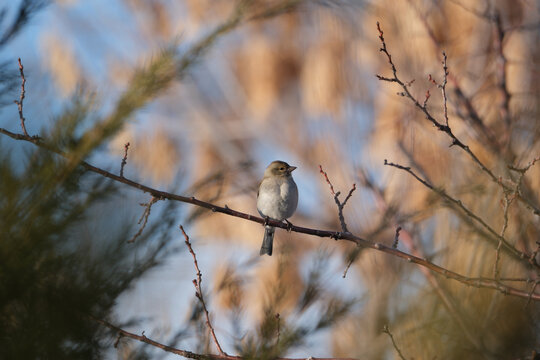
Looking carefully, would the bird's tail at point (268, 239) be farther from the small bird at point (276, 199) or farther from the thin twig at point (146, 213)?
the thin twig at point (146, 213)

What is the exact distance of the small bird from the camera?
3258 millimetres

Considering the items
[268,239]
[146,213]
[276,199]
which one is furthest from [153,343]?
[268,239]

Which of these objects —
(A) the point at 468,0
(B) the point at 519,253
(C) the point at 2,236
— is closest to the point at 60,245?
(C) the point at 2,236

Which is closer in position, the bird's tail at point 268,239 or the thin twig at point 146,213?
the thin twig at point 146,213

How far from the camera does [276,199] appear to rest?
326 cm

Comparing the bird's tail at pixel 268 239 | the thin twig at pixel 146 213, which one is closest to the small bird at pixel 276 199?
the bird's tail at pixel 268 239

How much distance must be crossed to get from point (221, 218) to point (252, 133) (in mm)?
1421

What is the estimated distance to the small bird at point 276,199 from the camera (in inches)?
128

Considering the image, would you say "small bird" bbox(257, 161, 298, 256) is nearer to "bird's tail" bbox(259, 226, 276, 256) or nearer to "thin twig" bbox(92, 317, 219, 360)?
"bird's tail" bbox(259, 226, 276, 256)

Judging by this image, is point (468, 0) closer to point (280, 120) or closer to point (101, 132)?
point (280, 120)

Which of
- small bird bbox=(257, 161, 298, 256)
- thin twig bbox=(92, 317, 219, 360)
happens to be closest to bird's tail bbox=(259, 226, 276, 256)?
small bird bbox=(257, 161, 298, 256)

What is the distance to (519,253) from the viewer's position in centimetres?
146

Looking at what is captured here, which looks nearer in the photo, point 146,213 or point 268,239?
point 146,213

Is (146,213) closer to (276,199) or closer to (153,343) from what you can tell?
(153,343)
